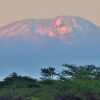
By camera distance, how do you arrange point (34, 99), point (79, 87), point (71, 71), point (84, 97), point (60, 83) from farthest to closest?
point (71, 71) → point (60, 83) → point (79, 87) → point (84, 97) → point (34, 99)

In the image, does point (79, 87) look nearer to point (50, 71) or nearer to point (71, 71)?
point (71, 71)

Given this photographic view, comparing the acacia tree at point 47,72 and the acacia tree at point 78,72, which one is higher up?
the acacia tree at point 47,72

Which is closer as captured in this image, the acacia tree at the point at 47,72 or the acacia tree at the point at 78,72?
the acacia tree at the point at 78,72

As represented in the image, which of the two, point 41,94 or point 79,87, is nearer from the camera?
point 41,94

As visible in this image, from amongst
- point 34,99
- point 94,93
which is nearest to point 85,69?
point 94,93

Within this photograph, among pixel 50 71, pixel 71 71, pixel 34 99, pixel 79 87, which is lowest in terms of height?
pixel 34 99

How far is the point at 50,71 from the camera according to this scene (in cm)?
4103

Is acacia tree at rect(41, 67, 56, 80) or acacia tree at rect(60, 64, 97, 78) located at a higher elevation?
acacia tree at rect(41, 67, 56, 80)

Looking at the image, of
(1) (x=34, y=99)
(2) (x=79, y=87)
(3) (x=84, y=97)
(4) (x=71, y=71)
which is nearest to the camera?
(1) (x=34, y=99)

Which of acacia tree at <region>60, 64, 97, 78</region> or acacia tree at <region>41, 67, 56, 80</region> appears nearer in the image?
acacia tree at <region>60, 64, 97, 78</region>

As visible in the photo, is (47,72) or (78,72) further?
(47,72)

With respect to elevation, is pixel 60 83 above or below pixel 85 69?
below

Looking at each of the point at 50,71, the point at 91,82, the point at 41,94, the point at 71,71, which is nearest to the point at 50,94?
the point at 41,94

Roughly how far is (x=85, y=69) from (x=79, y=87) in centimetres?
895
